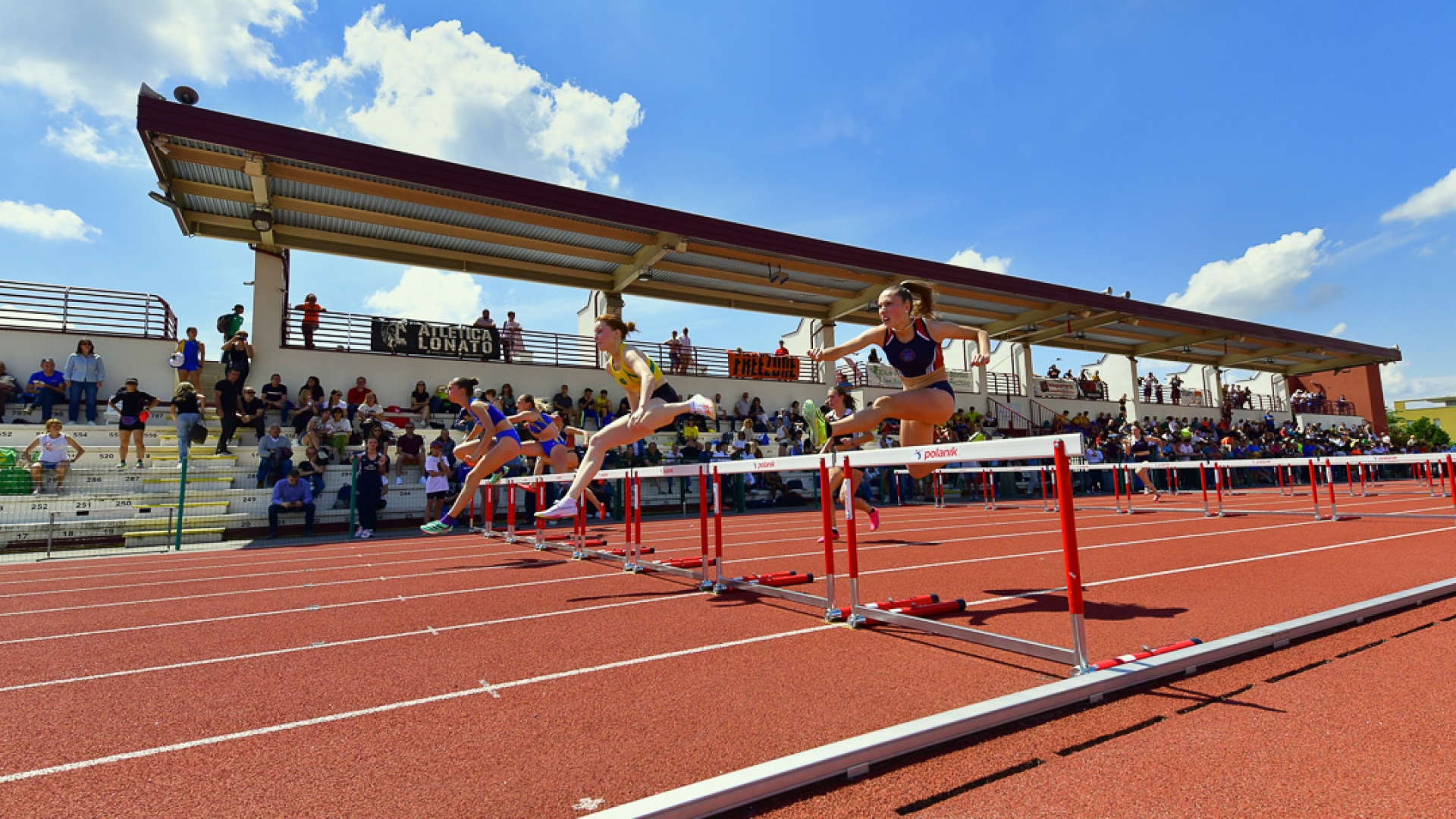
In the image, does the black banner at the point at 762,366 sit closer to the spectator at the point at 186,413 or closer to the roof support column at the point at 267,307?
the roof support column at the point at 267,307

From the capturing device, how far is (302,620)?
4.86 m

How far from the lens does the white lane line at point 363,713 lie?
7.93 feet

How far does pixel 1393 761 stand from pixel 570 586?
5107mm

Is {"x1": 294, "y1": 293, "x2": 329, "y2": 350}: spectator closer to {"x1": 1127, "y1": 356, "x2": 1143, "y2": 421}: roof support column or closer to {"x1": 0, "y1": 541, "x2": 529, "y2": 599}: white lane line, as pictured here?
{"x1": 0, "y1": 541, "x2": 529, "y2": 599}: white lane line

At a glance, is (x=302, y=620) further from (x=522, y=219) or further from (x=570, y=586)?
(x=522, y=219)

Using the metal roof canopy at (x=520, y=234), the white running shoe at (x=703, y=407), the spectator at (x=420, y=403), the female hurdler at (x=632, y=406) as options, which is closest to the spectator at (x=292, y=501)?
the spectator at (x=420, y=403)

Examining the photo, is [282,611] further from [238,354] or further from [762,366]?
[762,366]

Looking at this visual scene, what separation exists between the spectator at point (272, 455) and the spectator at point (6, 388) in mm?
4929

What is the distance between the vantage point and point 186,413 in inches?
482

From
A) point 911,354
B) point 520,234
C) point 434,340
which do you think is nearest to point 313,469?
point 434,340

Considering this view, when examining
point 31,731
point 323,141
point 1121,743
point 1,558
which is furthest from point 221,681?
point 323,141

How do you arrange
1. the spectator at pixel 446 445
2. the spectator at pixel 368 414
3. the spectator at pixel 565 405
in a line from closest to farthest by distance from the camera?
the spectator at pixel 446 445, the spectator at pixel 368 414, the spectator at pixel 565 405

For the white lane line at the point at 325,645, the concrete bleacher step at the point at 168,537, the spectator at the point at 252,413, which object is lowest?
the white lane line at the point at 325,645

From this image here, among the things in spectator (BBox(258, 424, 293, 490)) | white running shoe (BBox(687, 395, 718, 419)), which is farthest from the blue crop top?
spectator (BBox(258, 424, 293, 490))
